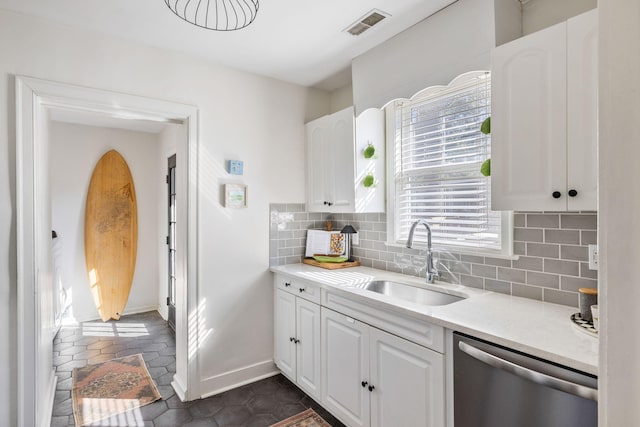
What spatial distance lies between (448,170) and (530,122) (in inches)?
28.6

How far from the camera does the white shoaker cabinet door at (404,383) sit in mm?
1505

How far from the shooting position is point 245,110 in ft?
8.75

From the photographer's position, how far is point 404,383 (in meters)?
1.65

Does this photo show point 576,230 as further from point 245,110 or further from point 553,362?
point 245,110

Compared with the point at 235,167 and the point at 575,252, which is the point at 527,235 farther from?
the point at 235,167

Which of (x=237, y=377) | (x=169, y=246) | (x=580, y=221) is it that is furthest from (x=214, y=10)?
(x=169, y=246)

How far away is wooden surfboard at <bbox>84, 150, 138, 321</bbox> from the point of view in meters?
4.03

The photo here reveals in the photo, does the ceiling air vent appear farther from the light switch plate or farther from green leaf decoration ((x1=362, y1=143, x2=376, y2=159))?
the light switch plate

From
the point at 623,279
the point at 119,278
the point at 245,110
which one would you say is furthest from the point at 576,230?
the point at 119,278

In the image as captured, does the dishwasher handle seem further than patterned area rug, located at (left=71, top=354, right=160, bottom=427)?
No

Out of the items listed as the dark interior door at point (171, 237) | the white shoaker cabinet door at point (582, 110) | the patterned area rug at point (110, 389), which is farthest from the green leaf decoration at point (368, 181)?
the dark interior door at point (171, 237)

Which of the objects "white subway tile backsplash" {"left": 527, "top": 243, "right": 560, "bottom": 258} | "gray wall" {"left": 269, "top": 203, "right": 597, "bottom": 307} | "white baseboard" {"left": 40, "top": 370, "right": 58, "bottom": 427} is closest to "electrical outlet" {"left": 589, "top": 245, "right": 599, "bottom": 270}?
"gray wall" {"left": 269, "top": 203, "right": 597, "bottom": 307}

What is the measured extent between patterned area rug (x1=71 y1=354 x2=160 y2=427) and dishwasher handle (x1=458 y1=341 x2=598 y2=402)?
222cm

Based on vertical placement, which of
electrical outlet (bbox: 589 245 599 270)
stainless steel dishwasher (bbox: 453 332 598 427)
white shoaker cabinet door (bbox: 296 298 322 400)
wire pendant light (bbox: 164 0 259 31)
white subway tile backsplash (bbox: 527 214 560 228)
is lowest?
white shoaker cabinet door (bbox: 296 298 322 400)
